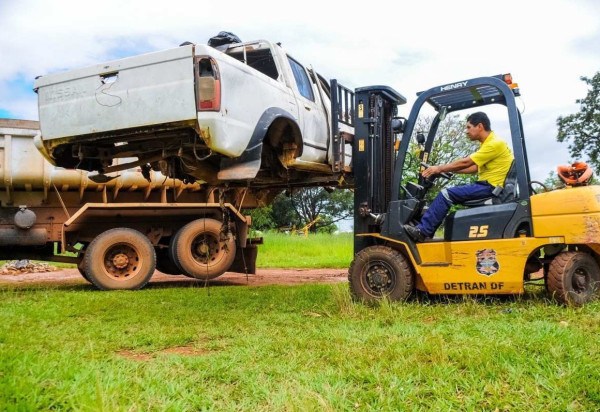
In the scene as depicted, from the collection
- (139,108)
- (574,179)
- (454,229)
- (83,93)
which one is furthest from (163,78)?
(574,179)

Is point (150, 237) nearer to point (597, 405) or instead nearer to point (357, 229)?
point (357, 229)

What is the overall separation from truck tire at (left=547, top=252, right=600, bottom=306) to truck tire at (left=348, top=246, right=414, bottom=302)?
137cm

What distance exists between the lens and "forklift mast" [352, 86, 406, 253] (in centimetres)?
678

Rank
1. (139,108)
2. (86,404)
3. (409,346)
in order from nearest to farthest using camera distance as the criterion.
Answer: (86,404), (409,346), (139,108)

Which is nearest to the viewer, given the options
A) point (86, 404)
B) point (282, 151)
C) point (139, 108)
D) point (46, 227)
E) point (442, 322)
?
point (86, 404)

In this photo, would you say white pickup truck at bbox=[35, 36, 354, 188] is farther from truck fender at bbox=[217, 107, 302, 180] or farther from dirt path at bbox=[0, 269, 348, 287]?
dirt path at bbox=[0, 269, 348, 287]

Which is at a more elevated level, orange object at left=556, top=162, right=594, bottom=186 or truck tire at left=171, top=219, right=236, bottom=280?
orange object at left=556, top=162, right=594, bottom=186

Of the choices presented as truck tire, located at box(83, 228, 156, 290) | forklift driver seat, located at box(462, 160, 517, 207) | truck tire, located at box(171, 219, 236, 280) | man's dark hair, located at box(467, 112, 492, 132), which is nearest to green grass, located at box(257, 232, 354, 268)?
truck tire, located at box(171, 219, 236, 280)

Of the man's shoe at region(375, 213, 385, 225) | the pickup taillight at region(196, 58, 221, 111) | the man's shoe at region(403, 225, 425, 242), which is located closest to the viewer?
the pickup taillight at region(196, 58, 221, 111)

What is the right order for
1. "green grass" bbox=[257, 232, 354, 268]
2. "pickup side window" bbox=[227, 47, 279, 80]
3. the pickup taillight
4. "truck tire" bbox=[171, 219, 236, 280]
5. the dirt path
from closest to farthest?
the pickup taillight
"pickup side window" bbox=[227, 47, 279, 80]
"truck tire" bbox=[171, 219, 236, 280]
the dirt path
"green grass" bbox=[257, 232, 354, 268]

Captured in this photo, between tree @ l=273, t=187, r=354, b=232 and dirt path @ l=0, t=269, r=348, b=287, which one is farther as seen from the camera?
tree @ l=273, t=187, r=354, b=232

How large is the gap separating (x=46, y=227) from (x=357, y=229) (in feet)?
17.2

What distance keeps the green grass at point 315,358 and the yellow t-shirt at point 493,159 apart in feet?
4.09

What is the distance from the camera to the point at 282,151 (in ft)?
21.8
